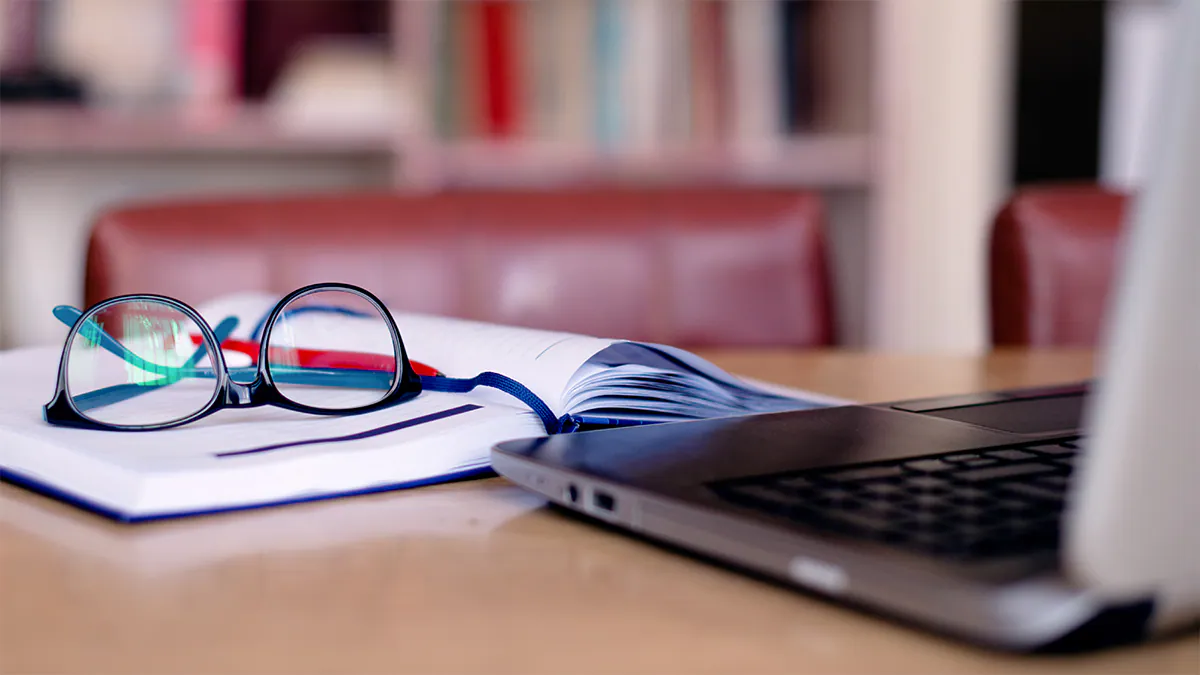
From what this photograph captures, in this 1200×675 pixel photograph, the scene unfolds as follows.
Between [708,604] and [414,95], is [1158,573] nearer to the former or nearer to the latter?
[708,604]

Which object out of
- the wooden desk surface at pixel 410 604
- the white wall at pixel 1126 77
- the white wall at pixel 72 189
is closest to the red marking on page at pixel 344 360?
the wooden desk surface at pixel 410 604

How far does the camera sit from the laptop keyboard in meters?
0.35

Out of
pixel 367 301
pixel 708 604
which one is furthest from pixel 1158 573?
pixel 367 301

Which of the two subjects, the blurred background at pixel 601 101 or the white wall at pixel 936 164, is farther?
the white wall at pixel 936 164

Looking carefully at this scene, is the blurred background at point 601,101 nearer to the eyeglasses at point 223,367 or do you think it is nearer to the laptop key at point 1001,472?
the eyeglasses at point 223,367

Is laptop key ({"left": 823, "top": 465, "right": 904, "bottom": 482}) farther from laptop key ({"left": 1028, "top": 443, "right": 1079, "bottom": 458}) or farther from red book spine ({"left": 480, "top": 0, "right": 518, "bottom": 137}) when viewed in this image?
red book spine ({"left": 480, "top": 0, "right": 518, "bottom": 137})

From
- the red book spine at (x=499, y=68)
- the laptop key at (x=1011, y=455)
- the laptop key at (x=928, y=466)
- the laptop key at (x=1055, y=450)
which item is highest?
the red book spine at (x=499, y=68)

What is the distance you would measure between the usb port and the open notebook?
10cm

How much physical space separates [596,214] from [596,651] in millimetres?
1074

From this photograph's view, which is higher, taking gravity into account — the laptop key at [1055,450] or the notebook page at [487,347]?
the notebook page at [487,347]

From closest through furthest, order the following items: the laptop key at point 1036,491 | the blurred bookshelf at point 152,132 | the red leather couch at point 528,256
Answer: the laptop key at point 1036,491
the red leather couch at point 528,256
the blurred bookshelf at point 152,132

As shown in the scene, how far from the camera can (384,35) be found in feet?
7.95

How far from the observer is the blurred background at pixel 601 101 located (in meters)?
2.06

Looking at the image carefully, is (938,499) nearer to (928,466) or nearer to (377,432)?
(928,466)
